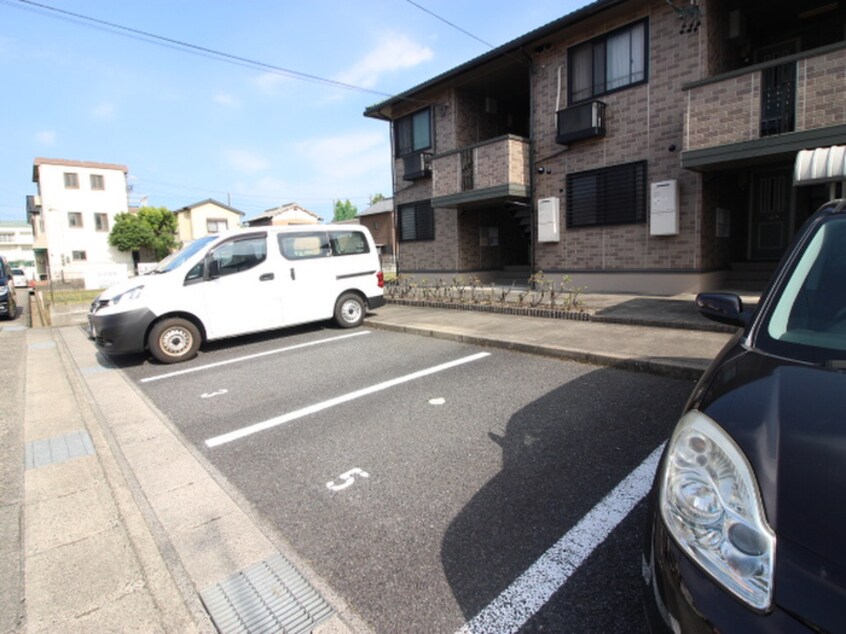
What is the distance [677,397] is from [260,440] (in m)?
3.47

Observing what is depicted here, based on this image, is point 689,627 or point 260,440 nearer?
point 689,627

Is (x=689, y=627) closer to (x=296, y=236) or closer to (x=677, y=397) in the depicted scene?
(x=677, y=397)

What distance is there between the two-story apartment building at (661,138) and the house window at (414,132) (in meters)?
1.59

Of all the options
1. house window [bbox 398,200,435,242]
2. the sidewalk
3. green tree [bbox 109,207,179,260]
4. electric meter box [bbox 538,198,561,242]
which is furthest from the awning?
green tree [bbox 109,207,179,260]

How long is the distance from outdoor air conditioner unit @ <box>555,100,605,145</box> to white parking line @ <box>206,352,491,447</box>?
6.81 metres

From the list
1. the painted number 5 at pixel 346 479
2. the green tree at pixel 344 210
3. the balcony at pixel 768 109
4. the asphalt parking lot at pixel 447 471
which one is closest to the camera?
the asphalt parking lot at pixel 447 471

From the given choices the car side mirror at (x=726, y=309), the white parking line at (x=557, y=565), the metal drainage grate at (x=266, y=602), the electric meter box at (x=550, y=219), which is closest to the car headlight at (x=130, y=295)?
the metal drainage grate at (x=266, y=602)

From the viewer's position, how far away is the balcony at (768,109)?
6.58 metres

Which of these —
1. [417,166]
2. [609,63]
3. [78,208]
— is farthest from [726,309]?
[78,208]

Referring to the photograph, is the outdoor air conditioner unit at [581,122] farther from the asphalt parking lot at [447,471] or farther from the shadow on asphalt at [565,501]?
the shadow on asphalt at [565,501]

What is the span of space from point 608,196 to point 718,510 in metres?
9.85

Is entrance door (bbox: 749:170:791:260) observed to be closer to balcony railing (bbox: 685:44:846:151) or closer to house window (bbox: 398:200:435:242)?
balcony railing (bbox: 685:44:846:151)

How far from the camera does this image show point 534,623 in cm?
178

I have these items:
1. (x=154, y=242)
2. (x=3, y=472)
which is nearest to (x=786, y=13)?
(x=3, y=472)
